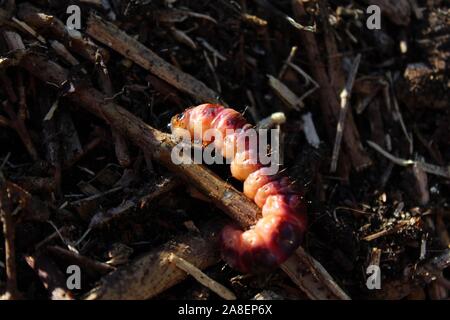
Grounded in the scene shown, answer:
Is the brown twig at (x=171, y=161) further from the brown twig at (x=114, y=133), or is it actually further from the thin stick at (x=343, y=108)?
the thin stick at (x=343, y=108)

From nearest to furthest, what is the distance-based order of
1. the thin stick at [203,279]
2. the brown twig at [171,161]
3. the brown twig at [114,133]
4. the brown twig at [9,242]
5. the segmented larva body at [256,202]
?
the brown twig at [9,242], the segmented larva body at [256,202], the thin stick at [203,279], the brown twig at [171,161], the brown twig at [114,133]

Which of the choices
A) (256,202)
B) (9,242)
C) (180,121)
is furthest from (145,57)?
(9,242)

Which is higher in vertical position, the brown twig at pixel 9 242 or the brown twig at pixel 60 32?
the brown twig at pixel 60 32

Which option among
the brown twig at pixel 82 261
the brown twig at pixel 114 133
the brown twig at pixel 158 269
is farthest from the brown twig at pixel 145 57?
the brown twig at pixel 82 261

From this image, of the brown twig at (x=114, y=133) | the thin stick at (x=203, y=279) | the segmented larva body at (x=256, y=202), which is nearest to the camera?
the segmented larva body at (x=256, y=202)

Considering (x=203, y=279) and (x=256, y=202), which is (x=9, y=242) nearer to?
(x=203, y=279)

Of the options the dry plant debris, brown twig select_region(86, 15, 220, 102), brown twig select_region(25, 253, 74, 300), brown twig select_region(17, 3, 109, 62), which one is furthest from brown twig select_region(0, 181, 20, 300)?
brown twig select_region(86, 15, 220, 102)
